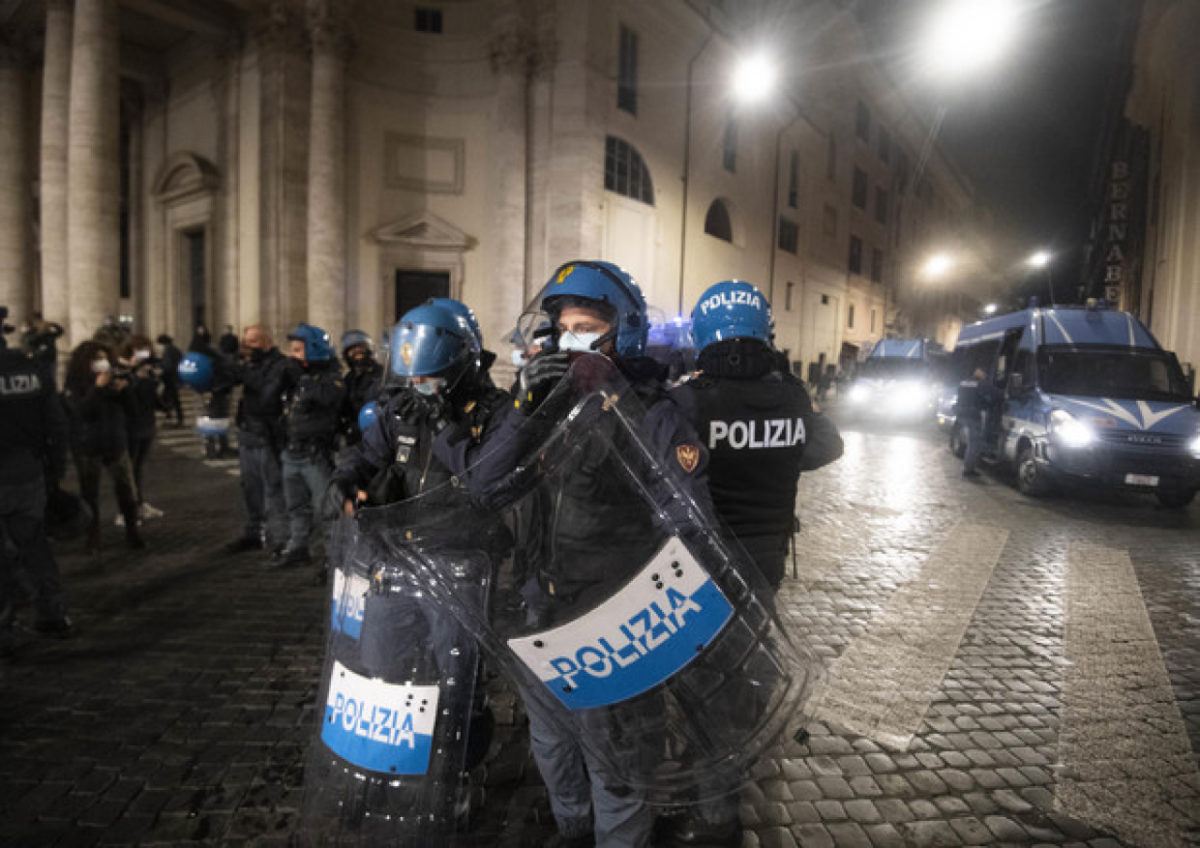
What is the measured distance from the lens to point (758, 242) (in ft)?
96.2

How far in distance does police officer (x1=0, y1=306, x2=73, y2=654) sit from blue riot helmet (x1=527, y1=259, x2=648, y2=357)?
11.1ft

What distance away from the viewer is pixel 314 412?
5.76 meters

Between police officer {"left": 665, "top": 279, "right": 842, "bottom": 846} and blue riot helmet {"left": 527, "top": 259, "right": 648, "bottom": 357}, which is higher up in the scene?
blue riot helmet {"left": 527, "top": 259, "right": 648, "bottom": 357}

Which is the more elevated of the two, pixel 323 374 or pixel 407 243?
pixel 407 243

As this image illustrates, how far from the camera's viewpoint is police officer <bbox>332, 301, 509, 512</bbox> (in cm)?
261

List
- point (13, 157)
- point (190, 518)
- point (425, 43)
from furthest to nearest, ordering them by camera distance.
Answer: point (13, 157) < point (425, 43) < point (190, 518)

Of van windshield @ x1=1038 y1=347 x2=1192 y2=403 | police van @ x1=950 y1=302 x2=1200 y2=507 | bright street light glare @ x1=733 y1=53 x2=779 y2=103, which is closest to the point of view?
police van @ x1=950 y1=302 x2=1200 y2=507


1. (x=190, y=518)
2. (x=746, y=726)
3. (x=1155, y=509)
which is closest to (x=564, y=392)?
(x=746, y=726)

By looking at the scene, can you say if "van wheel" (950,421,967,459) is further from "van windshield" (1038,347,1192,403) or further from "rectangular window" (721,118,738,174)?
"rectangular window" (721,118,738,174)

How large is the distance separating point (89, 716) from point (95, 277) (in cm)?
1682

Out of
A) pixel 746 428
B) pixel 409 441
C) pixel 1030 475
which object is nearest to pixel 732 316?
pixel 746 428

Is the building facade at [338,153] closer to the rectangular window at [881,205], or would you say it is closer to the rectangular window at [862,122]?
the rectangular window at [862,122]

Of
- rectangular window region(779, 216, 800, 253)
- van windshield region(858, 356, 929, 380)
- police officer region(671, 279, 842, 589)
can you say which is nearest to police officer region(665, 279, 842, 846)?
police officer region(671, 279, 842, 589)

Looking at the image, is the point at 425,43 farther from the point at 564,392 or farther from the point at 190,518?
the point at 564,392
